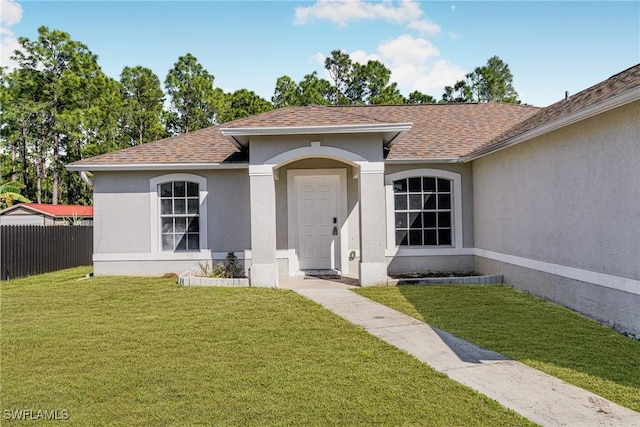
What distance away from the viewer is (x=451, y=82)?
1753 inches

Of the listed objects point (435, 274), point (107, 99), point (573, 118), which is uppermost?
point (107, 99)

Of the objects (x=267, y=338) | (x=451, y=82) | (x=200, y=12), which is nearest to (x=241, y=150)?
(x=200, y=12)

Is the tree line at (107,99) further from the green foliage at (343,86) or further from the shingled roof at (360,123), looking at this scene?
the shingled roof at (360,123)

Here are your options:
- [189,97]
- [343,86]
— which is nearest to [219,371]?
[189,97]

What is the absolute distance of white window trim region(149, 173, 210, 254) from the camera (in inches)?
468

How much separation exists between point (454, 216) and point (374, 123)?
12.3 feet

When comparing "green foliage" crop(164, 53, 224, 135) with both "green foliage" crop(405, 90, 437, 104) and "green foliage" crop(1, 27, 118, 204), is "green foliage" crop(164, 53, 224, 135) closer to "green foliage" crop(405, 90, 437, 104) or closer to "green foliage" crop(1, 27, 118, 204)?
"green foliage" crop(1, 27, 118, 204)

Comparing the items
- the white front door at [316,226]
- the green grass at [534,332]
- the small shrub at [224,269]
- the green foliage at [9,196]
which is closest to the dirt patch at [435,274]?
the green grass at [534,332]

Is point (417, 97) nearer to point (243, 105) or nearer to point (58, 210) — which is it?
point (243, 105)

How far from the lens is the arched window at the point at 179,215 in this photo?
1205cm

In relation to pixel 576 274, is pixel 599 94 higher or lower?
higher

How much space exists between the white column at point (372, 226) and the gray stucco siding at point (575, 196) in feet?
9.28

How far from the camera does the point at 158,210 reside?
12.0m

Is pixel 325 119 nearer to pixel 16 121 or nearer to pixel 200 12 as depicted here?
pixel 200 12
